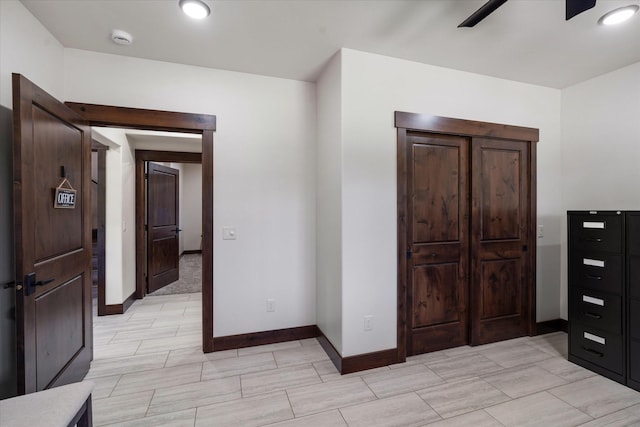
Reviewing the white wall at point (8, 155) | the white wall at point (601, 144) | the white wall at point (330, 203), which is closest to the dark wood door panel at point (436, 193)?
the white wall at point (330, 203)

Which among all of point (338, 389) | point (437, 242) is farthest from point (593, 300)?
point (338, 389)

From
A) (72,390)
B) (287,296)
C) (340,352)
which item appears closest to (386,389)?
(340,352)

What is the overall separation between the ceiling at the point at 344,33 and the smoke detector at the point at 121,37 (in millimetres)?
40

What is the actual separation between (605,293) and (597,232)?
19.5 inches

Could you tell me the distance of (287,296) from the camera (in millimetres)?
3006

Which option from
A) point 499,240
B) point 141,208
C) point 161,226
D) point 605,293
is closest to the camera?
point 605,293

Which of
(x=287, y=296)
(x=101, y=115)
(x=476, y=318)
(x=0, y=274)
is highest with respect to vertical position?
(x=101, y=115)

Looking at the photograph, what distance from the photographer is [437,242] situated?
9.18 ft

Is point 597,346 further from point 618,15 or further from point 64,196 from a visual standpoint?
point 64,196

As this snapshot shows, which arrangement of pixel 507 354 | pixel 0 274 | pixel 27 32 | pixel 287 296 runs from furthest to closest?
pixel 287 296 < pixel 507 354 < pixel 27 32 < pixel 0 274

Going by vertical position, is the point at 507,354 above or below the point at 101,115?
below

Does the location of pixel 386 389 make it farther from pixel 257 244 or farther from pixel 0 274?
pixel 0 274

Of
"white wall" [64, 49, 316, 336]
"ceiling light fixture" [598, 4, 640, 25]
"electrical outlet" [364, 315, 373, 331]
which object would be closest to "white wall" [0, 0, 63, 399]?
"white wall" [64, 49, 316, 336]

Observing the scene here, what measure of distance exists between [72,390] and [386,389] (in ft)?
6.25
